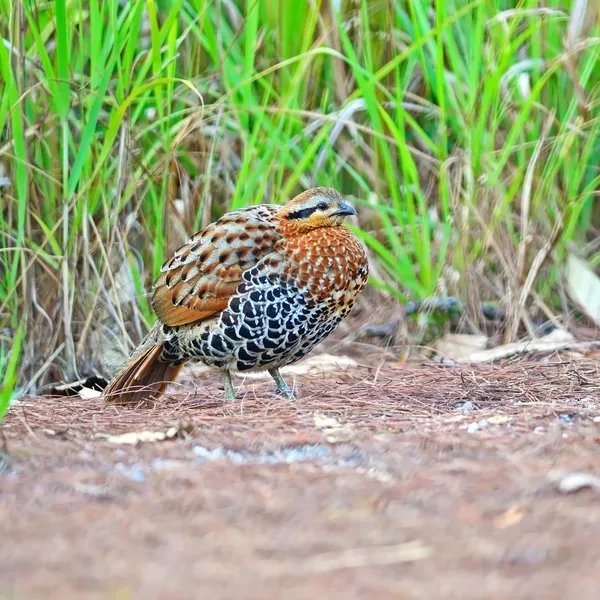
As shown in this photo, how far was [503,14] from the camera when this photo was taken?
505 cm

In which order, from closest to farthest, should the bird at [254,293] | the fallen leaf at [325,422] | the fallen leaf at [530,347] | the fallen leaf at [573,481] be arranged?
1. the fallen leaf at [573,481]
2. the fallen leaf at [325,422]
3. the bird at [254,293]
4. the fallen leaf at [530,347]

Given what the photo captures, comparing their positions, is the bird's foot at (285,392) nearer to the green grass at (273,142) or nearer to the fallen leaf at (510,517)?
the green grass at (273,142)

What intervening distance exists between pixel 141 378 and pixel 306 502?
2.11 m

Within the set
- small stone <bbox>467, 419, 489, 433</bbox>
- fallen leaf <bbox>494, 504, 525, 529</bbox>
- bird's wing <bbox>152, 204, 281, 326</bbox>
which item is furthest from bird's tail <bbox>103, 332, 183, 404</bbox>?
fallen leaf <bbox>494, 504, 525, 529</bbox>

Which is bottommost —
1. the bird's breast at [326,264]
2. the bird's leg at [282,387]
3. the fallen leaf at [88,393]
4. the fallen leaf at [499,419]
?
the fallen leaf at [88,393]

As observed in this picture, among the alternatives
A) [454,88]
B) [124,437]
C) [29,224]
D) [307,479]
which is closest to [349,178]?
[454,88]

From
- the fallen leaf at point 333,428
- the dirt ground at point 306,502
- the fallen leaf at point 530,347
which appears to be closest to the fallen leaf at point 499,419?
the dirt ground at point 306,502

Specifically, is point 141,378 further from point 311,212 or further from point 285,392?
point 311,212

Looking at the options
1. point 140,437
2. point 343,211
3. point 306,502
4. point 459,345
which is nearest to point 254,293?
point 343,211

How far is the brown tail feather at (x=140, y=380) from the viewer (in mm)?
4285

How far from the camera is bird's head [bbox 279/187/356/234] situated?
4.25 m

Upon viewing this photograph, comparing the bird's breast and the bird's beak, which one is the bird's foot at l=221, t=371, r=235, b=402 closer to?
the bird's breast

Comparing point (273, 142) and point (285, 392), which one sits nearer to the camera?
point (285, 392)

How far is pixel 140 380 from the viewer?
14.3 ft
